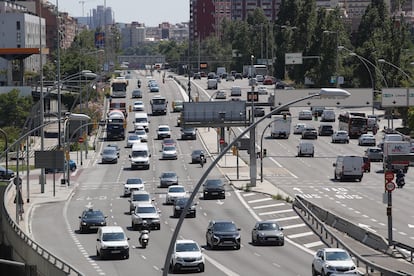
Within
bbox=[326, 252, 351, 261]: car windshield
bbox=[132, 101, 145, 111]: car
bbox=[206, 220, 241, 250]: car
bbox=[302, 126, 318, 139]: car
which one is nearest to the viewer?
bbox=[326, 252, 351, 261]: car windshield

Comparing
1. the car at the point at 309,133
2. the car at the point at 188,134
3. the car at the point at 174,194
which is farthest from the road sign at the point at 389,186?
the car at the point at 188,134

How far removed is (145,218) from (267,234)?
28.3ft

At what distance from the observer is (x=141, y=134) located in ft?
395

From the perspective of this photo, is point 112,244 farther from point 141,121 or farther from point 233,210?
point 141,121

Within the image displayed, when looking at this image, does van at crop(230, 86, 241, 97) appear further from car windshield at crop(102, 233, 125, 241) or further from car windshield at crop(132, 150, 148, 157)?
car windshield at crop(102, 233, 125, 241)

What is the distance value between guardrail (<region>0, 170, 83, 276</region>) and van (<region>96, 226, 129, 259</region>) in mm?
2967

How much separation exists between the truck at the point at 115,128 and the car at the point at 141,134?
1669mm

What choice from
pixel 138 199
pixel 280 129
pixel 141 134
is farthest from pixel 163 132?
pixel 138 199

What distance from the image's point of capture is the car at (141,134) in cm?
11788

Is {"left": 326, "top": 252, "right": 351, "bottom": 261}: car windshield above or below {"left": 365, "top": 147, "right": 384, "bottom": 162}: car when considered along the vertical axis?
above

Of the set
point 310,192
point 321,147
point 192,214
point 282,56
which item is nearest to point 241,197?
point 310,192

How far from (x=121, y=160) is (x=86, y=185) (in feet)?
58.8

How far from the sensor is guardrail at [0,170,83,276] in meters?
41.1

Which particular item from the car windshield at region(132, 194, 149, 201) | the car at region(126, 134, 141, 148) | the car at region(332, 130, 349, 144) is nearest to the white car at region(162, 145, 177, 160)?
the car at region(126, 134, 141, 148)
